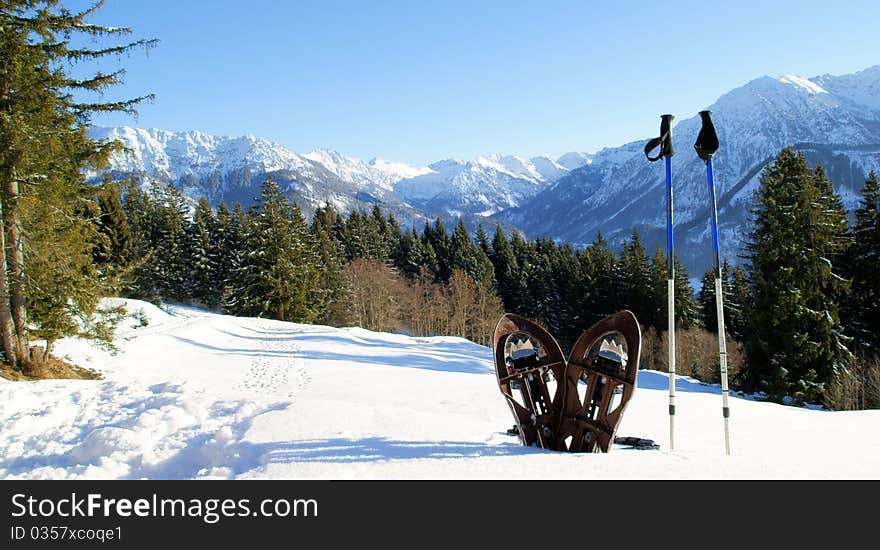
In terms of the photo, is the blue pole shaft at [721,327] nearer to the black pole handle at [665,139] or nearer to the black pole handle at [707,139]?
the black pole handle at [707,139]

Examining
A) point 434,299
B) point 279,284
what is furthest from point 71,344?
point 434,299

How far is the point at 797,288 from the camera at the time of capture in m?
18.4

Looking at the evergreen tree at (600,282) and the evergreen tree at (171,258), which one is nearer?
the evergreen tree at (171,258)

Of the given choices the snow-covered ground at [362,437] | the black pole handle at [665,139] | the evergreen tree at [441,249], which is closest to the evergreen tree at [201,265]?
the evergreen tree at [441,249]

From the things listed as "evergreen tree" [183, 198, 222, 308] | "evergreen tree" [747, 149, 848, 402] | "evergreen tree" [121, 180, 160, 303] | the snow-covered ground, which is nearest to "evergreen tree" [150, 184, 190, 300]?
"evergreen tree" [183, 198, 222, 308]

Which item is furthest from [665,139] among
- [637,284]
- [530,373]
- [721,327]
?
[637,284]

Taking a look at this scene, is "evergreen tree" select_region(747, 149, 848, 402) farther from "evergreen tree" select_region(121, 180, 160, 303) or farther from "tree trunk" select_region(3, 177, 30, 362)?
"evergreen tree" select_region(121, 180, 160, 303)

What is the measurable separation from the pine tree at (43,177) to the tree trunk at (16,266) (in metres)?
0.02

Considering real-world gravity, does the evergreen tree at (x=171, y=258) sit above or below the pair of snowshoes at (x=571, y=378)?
above

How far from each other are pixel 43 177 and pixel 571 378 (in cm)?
1153

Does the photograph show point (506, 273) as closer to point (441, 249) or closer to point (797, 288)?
point (441, 249)

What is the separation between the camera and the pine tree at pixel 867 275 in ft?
69.0
